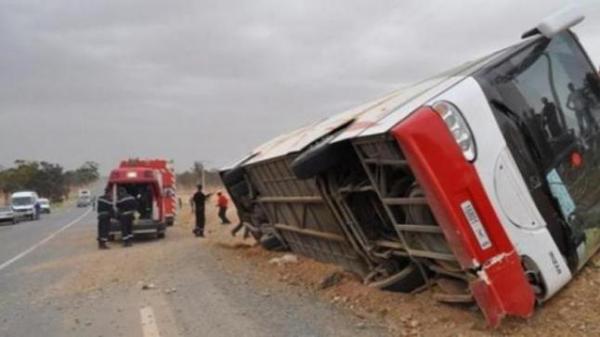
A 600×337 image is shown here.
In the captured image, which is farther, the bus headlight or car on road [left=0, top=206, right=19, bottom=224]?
car on road [left=0, top=206, right=19, bottom=224]

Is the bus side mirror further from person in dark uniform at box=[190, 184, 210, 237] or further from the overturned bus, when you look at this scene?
person in dark uniform at box=[190, 184, 210, 237]

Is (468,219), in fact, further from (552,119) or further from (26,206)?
(26,206)

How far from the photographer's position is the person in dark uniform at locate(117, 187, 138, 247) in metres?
17.2

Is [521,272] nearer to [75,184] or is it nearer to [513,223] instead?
[513,223]

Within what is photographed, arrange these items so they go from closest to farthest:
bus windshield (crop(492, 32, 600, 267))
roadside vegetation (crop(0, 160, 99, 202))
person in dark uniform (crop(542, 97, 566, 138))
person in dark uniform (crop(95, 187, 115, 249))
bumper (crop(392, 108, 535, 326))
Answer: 1. bumper (crop(392, 108, 535, 326))
2. bus windshield (crop(492, 32, 600, 267))
3. person in dark uniform (crop(542, 97, 566, 138))
4. person in dark uniform (crop(95, 187, 115, 249))
5. roadside vegetation (crop(0, 160, 99, 202))

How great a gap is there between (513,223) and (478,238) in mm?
346

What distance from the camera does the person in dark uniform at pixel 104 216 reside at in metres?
17.1

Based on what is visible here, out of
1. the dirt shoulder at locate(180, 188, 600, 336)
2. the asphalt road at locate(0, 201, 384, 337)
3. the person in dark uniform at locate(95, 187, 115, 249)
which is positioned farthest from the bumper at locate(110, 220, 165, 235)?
the dirt shoulder at locate(180, 188, 600, 336)

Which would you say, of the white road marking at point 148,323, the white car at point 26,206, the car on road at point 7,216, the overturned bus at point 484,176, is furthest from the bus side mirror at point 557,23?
the white car at point 26,206

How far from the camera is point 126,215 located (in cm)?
1766

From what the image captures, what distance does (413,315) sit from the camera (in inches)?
235

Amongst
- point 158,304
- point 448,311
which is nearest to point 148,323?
point 158,304

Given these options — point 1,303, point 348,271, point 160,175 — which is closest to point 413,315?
point 348,271

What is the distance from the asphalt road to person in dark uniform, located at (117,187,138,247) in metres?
4.32
